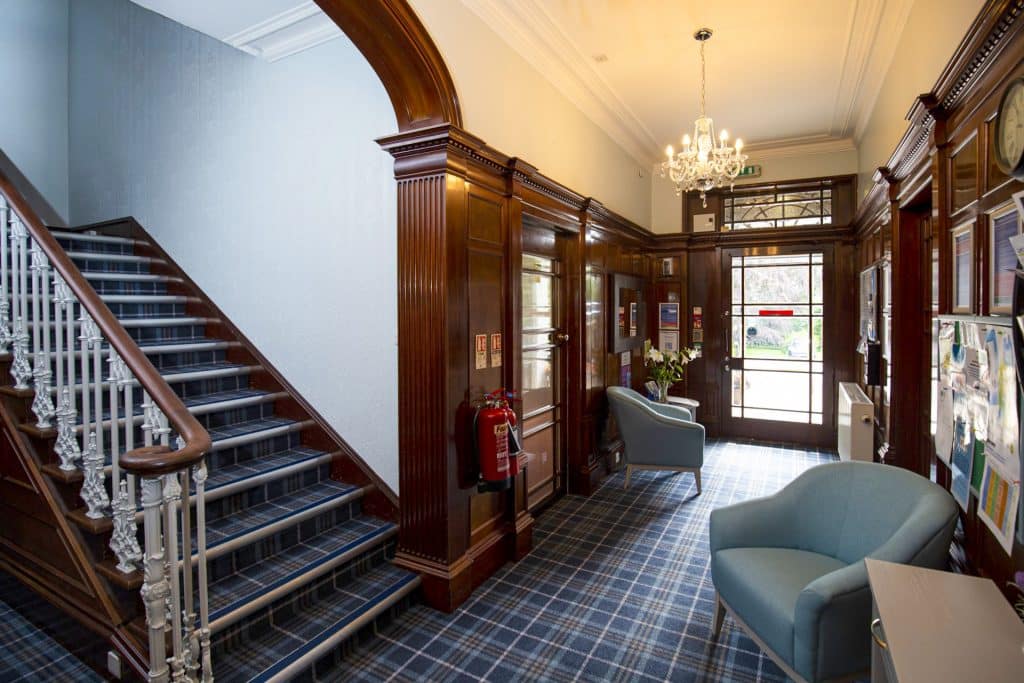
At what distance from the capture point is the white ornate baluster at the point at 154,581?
1.75m

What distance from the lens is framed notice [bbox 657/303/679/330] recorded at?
21.5 ft

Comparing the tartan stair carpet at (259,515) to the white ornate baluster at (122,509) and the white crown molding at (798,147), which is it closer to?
the white ornate baluster at (122,509)

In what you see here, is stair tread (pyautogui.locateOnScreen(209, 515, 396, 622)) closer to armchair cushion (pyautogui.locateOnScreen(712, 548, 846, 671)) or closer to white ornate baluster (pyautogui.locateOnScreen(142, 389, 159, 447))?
white ornate baluster (pyautogui.locateOnScreen(142, 389, 159, 447))

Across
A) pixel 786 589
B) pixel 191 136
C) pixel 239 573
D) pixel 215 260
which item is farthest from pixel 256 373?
pixel 786 589

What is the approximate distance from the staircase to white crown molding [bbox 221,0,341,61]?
5.51ft

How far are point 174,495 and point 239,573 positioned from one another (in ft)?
3.46

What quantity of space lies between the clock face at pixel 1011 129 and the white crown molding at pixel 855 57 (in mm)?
2187

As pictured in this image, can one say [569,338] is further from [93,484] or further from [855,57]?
[93,484]

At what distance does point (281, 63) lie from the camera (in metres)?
3.53

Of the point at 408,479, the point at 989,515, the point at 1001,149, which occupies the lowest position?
the point at 408,479

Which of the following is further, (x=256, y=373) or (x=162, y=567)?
(x=256, y=373)

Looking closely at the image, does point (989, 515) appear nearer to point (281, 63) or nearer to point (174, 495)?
point (174, 495)

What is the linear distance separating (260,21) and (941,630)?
4268mm

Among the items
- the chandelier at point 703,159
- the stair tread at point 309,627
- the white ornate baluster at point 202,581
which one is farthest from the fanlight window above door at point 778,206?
the white ornate baluster at point 202,581
